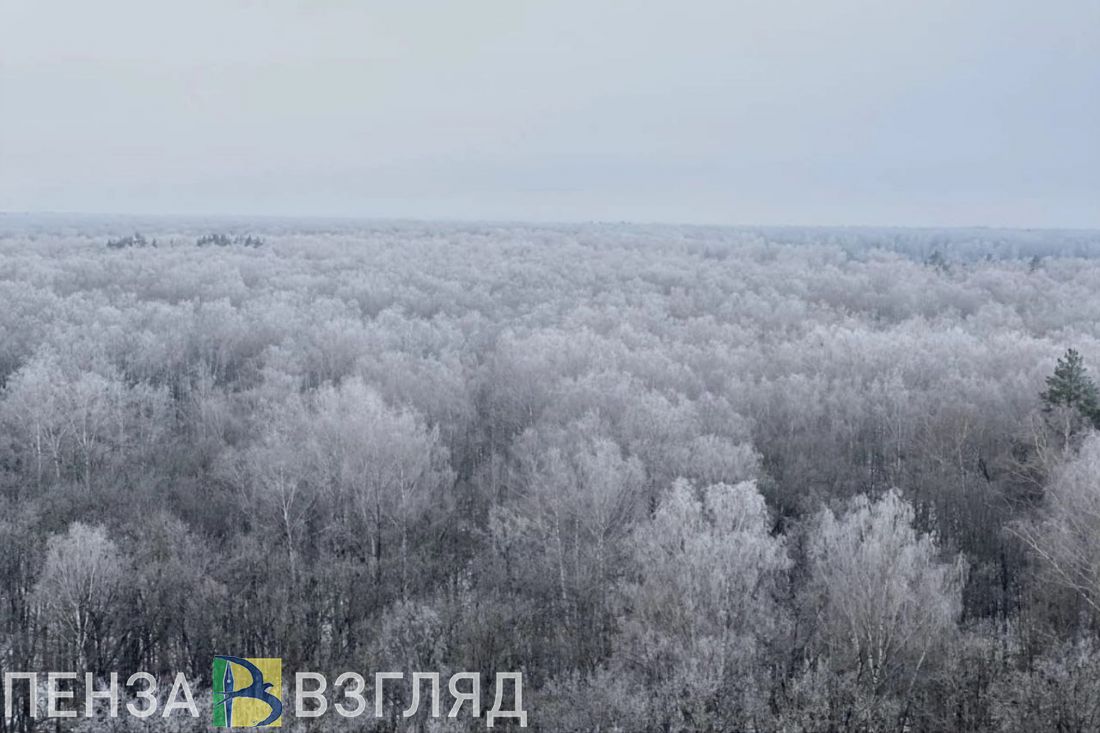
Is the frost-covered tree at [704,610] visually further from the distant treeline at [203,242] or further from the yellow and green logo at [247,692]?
the distant treeline at [203,242]

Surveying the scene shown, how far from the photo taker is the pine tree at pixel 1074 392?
23.5 metres

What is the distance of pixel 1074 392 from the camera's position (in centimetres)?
2377

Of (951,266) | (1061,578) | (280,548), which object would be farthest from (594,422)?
(951,266)

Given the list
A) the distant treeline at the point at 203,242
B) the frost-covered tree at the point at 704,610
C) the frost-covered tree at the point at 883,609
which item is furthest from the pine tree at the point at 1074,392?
the distant treeline at the point at 203,242

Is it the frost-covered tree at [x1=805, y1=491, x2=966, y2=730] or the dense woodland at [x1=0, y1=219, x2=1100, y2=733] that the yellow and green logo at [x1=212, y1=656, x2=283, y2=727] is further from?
the frost-covered tree at [x1=805, y1=491, x2=966, y2=730]

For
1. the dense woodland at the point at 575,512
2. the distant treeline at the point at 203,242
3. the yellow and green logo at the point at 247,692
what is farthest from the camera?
the distant treeline at the point at 203,242

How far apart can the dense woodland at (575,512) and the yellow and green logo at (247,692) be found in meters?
0.73

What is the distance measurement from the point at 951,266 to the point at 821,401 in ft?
183

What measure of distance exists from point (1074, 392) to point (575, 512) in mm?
15293

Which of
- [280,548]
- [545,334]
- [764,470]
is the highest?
[545,334]

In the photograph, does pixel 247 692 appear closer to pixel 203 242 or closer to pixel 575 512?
pixel 575 512

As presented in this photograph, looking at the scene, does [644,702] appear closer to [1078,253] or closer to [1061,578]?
[1061,578]

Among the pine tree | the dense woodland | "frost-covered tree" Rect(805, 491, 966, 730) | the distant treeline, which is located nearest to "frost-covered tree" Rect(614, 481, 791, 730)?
the dense woodland

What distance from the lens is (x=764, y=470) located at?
2616 cm
